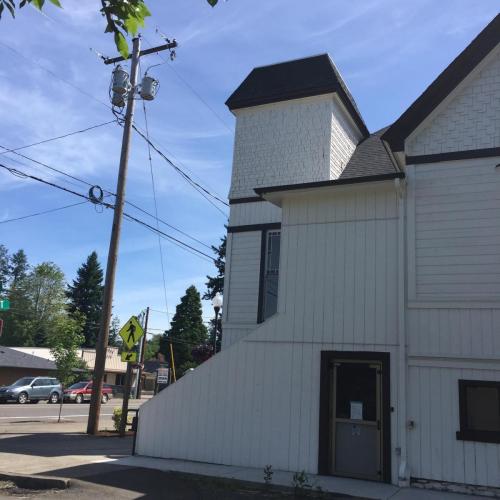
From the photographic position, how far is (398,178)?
32.6ft

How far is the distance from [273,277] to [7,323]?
72.6 metres

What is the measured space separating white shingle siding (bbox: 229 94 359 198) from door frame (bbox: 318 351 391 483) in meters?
5.85

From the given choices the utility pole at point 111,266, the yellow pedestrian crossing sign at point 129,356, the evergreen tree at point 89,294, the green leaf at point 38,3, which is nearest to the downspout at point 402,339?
the green leaf at point 38,3

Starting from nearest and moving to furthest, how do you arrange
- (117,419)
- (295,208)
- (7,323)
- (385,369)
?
(385,369) < (295,208) < (117,419) < (7,323)

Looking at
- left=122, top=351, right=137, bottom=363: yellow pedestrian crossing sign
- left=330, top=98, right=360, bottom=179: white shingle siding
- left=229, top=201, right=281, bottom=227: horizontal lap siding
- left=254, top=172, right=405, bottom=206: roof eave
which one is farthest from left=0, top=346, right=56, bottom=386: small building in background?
left=254, top=172, right=405, bottom=206: roof eave

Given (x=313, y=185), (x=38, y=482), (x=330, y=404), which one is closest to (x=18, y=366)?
(x=38, y=482)

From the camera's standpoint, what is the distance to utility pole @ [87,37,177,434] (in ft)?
51.5

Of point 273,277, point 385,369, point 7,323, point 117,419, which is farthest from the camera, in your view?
point 7,323

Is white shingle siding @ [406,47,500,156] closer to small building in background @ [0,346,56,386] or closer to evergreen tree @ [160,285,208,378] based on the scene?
small building in background @ [0,346,56,386]

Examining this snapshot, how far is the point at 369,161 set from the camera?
15023 mm

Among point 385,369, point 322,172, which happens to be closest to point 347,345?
point 385,369

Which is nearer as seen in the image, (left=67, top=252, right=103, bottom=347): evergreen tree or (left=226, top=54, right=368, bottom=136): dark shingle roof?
(left=226, top=54, right=368, bottom=136): dark shingle roof

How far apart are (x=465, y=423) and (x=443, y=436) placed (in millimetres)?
405

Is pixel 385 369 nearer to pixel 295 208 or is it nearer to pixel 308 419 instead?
pixel 308 419
